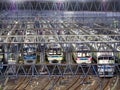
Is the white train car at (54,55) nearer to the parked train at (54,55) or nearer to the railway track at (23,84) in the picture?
the parked train at (54,55)

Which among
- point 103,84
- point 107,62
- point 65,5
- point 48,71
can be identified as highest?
point 65,5

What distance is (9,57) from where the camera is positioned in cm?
2088

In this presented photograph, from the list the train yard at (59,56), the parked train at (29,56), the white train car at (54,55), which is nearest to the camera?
the train yard at (59,56)

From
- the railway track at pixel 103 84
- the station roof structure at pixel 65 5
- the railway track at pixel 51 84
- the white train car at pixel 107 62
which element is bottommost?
the railway track at pixel 103 84

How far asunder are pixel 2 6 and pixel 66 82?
62.8ft

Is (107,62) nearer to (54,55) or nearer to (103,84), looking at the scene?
(103,84)

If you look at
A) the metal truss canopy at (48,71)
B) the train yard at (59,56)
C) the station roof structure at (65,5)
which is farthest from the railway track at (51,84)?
the station roof structure at (65,5)

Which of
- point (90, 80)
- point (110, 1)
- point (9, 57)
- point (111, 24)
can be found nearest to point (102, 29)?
point (111, 24)

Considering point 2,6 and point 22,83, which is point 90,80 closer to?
point 22,83

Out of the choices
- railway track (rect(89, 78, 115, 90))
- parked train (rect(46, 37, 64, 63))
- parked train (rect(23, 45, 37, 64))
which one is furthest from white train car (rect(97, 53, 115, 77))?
parked train (rect(23, 45, 37, 64))

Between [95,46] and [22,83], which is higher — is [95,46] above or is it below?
above

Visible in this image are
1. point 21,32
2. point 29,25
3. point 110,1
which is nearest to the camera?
point 21,32

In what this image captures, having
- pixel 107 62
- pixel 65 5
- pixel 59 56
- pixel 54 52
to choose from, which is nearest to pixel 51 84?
pixel 59 56

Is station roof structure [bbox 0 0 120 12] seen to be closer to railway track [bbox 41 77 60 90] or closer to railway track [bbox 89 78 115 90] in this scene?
railway track [bbox 89 78 115 90]
